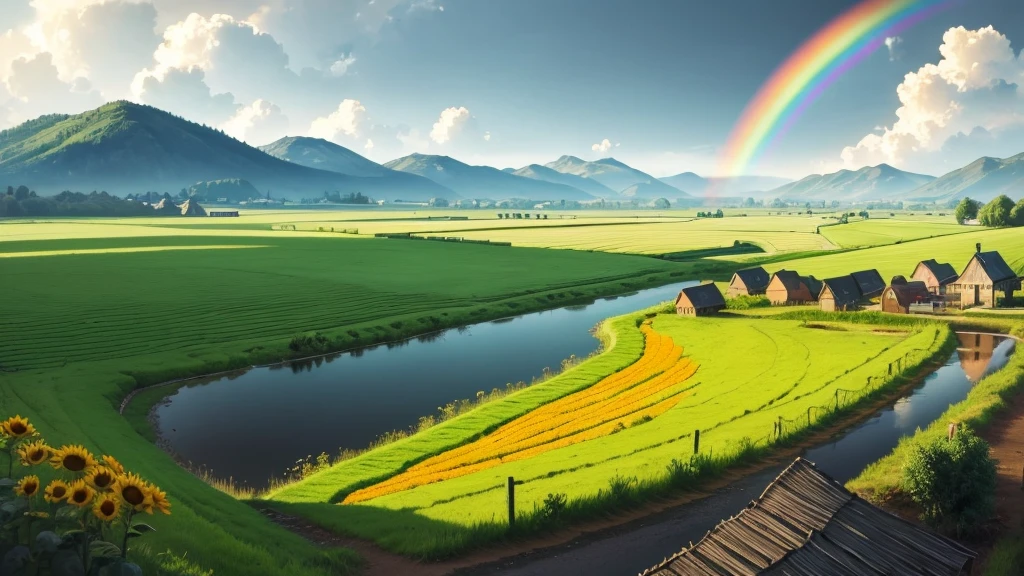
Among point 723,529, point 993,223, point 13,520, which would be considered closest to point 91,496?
point 13,520

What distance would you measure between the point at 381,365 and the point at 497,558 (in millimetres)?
38035

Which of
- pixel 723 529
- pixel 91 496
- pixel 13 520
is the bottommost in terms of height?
pixel 723 529

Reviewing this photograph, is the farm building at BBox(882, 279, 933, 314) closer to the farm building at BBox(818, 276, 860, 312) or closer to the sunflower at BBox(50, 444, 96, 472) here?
the farm building at BBox(818, 276, 860, 312)

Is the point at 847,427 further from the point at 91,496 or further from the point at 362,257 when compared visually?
the point at 362,257

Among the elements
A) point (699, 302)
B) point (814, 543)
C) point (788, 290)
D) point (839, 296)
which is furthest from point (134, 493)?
point (788, 290)

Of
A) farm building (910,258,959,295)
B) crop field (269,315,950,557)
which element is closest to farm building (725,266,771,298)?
farm building (910,258,959,295)

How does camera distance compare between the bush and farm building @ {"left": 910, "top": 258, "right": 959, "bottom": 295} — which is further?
farm building @ {"left": 910, "top": 258, "right": 959, "bottom": 295}

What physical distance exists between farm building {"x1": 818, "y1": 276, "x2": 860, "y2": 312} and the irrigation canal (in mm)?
32066

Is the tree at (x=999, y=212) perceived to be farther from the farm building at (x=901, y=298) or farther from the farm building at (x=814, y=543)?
the farm building at (x=814, y=543)

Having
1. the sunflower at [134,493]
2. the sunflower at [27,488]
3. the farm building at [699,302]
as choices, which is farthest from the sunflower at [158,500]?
the farm building at [699,302]

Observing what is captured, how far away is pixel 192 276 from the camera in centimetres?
9400

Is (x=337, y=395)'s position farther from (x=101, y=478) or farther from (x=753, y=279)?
(x=753, y=279)

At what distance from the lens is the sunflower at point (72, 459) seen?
30.3 ft

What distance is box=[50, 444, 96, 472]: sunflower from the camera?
9.23 metres
